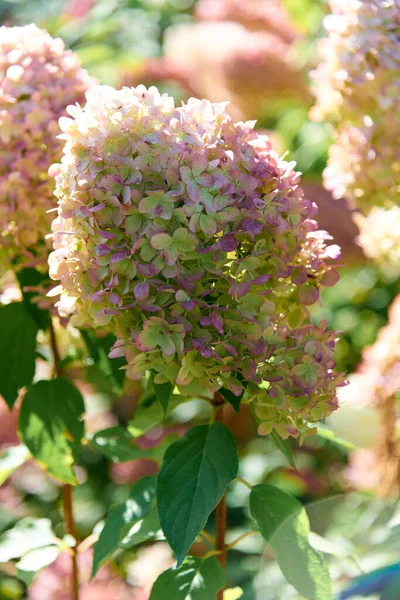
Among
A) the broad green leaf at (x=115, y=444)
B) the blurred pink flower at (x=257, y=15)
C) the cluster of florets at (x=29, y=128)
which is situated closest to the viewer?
the cluster of florets at (x=29, y=128)

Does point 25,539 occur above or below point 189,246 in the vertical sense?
below

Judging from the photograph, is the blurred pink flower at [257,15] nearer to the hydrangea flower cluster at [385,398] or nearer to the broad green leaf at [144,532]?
the hydrangea flower cluster at [385,398]

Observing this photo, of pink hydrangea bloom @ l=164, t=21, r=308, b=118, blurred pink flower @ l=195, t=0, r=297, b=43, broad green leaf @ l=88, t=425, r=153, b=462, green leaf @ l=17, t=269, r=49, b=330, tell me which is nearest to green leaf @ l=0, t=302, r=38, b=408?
green leaf @ l=17, t=269, r=49, b=330

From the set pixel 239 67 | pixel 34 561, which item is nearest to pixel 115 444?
pixel 34 561

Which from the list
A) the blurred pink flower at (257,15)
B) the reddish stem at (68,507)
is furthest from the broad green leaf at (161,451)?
the blurred pink flower at (257,15)

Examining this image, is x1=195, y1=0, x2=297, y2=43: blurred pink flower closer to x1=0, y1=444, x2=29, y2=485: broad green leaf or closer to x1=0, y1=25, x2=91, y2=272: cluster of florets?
x1=0, y1=25, x2=91, y2=272: cluster of florets

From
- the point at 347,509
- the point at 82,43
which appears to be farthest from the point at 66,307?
the point at 82,43

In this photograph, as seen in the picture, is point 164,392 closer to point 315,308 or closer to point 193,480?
point 193,480
